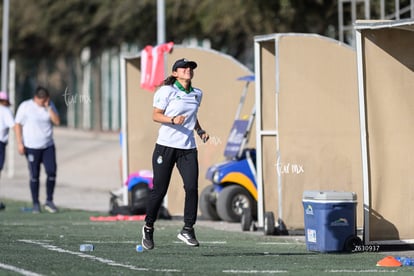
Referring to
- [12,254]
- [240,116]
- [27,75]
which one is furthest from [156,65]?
[27,75]

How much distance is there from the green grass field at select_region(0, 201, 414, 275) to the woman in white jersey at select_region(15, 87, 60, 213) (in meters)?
3.48

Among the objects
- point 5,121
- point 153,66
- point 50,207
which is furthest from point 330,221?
point 5,121

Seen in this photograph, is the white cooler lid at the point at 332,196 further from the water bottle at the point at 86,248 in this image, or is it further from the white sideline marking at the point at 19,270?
the white sideline marking at the point at 19,270

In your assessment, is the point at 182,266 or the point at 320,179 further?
the point at 320,179

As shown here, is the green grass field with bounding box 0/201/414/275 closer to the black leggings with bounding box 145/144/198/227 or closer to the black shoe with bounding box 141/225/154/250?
the black shoe with bounding box 141/225/154/250

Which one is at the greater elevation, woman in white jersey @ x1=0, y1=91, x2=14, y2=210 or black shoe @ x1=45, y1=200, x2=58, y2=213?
woman in white jersey @ x1=0, y1=91, x2=14, y2=210

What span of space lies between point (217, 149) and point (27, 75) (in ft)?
114

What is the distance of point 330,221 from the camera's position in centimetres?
1405

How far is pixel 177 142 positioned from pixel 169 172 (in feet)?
1.12

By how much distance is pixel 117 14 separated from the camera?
3797 centimetres

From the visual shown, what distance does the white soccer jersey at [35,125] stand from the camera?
843 inches

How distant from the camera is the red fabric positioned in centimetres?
2031

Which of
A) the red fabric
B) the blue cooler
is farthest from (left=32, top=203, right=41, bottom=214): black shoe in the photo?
the blue cooler

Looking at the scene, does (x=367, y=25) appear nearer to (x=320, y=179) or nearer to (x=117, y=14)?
(x=320, y=179)
